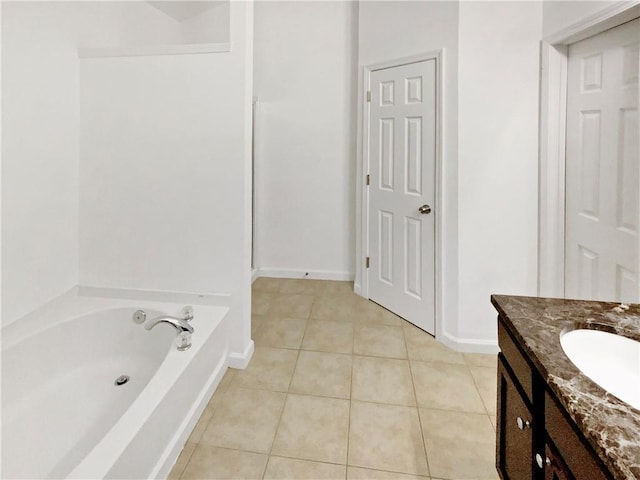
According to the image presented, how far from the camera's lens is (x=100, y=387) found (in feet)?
6.31

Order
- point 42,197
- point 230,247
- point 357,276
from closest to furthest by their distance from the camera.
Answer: point 42,197 < point 230,247 < point 357,276

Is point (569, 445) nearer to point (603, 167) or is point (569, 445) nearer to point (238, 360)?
point (603, 167)

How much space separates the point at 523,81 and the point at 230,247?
2042mm

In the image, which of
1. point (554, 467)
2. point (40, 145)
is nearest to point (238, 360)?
point (40, 145)

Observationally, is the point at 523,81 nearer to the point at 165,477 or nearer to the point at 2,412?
the point at 165,477

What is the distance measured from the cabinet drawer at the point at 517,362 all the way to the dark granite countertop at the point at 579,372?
64 mm

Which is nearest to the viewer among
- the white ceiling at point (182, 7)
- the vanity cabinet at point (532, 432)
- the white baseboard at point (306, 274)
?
the vanity cabinet at point (532, 432)

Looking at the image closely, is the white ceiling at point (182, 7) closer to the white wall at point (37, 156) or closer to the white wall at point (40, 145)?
the white wall at point (40, 145)

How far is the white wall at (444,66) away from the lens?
2.40 metres

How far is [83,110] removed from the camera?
88.6 inches

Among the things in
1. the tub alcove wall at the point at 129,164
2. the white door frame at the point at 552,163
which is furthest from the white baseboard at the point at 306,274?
the white door frame at the point at 552,163

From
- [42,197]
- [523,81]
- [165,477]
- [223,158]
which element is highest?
[523,81]

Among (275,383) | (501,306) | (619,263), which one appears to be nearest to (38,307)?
(275,383)

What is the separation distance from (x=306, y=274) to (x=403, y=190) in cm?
156
